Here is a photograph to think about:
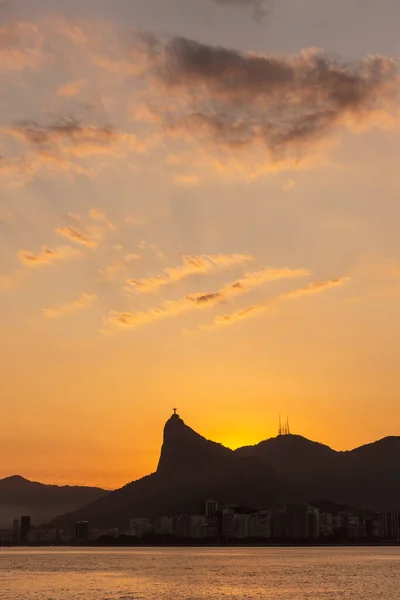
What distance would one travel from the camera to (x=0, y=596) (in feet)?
572

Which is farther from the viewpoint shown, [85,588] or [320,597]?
[85,588]

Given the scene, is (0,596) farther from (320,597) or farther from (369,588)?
(369,588)

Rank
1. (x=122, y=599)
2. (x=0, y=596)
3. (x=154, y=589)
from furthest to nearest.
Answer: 1. (x=154, y=589)
2. (x=0, y=596)
3. (x=122, y=599)

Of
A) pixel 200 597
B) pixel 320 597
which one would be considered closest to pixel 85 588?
pixel 200 597

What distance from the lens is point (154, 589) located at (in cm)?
19275

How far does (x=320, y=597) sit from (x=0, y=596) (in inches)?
2438

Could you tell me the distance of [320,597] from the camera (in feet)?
556

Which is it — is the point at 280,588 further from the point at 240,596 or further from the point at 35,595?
the point at 35,595

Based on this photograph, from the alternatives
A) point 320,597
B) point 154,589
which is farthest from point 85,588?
point 320,597

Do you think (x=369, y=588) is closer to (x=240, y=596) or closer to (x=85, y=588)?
(x=240, y=596)

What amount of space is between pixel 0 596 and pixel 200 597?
39.2 m

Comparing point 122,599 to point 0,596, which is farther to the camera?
point 0,596

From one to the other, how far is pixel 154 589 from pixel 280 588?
27614 millimetres

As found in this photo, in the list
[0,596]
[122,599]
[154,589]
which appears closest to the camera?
[122,599]
